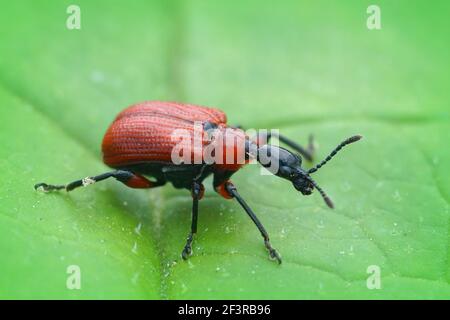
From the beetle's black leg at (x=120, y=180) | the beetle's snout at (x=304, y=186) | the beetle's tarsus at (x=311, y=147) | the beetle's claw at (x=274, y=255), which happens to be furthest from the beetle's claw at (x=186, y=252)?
the beetle's tarsus at (x=311, y=147)

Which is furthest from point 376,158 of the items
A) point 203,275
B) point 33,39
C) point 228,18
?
point 33,39

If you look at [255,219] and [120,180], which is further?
[120,180]

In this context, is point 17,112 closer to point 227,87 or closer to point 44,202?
point 44,202

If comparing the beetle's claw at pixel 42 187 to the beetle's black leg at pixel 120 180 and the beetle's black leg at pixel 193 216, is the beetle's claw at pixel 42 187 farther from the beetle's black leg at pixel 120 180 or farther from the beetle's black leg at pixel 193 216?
the beetle's black leg at pixel 193 216

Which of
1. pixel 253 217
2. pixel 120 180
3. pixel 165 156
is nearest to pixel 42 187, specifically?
pixel 120 180

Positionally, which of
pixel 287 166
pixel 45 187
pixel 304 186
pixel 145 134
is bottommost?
pixel 304 186

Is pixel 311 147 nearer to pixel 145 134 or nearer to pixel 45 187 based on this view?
pixel 145 134
